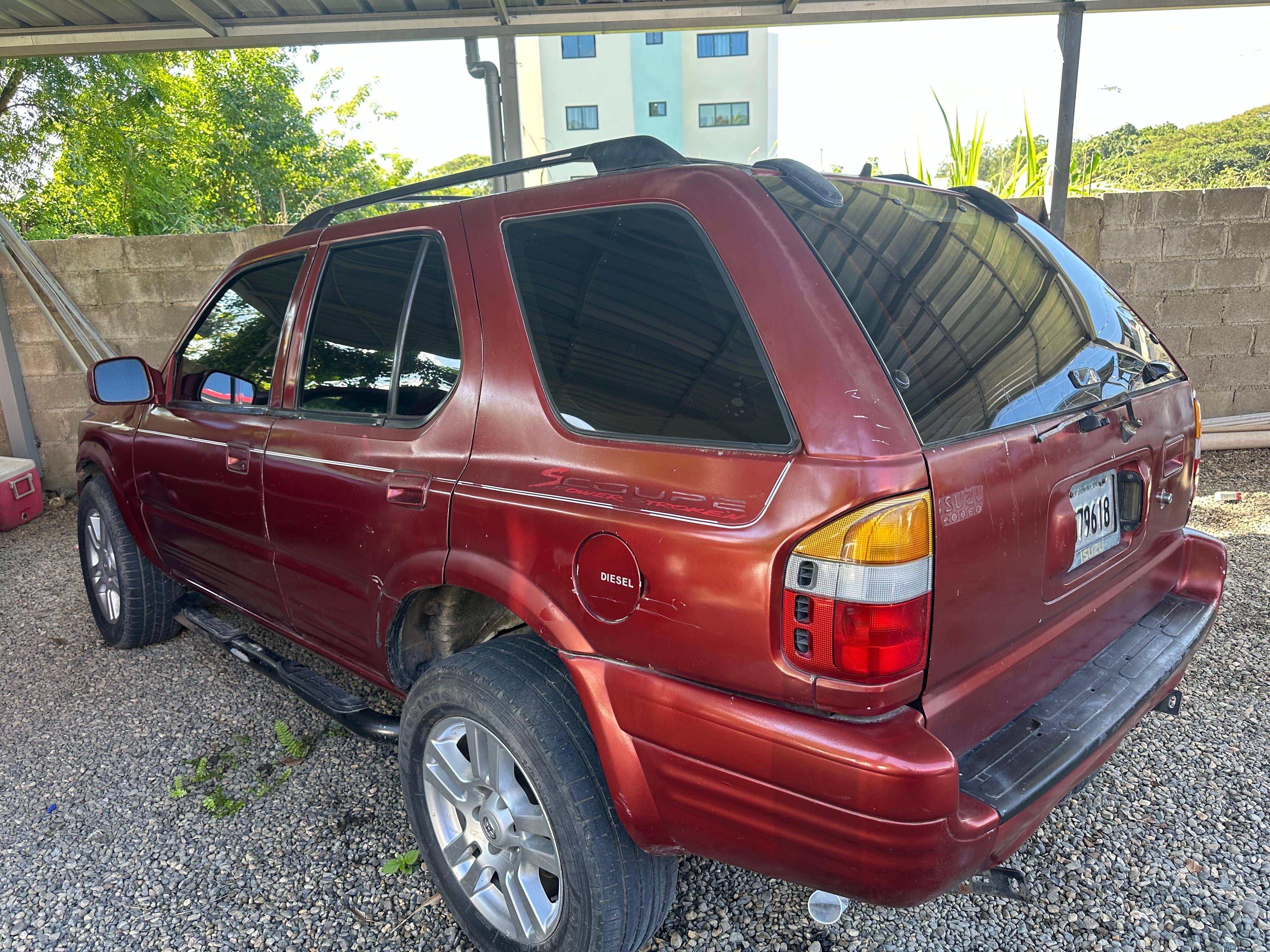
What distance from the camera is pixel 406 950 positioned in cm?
199

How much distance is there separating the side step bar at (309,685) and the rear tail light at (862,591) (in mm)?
1229

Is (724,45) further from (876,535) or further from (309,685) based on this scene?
(876,535)

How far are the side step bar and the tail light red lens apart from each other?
1268mm

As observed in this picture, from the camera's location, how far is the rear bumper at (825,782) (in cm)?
132

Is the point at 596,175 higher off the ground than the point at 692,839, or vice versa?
the point at 596,175

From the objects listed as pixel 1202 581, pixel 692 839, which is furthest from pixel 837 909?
pixel 1202 581

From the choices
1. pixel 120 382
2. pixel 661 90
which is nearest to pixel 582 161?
pixel 120 382

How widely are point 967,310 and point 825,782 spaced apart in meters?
1.02

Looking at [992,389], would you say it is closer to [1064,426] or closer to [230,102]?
[1064,426]

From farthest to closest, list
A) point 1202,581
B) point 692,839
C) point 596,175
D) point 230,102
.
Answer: point 230,102 < point 1202,581 < point 596,175 < point 692,839

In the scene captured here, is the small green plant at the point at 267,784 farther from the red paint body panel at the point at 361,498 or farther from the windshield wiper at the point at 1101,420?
the windshield wiper at the point at 1101,420

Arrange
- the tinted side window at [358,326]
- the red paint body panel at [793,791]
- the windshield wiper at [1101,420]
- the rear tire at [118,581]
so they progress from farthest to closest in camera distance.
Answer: the rear tire at [118,581] < the tinted side window at [358,326] < the windshield wiper at [1101,420] < the red paint body panel at [793,791]

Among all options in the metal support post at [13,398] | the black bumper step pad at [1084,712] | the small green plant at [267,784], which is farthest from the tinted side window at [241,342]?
the metal support post at [13,398]

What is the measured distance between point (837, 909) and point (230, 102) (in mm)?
27664
